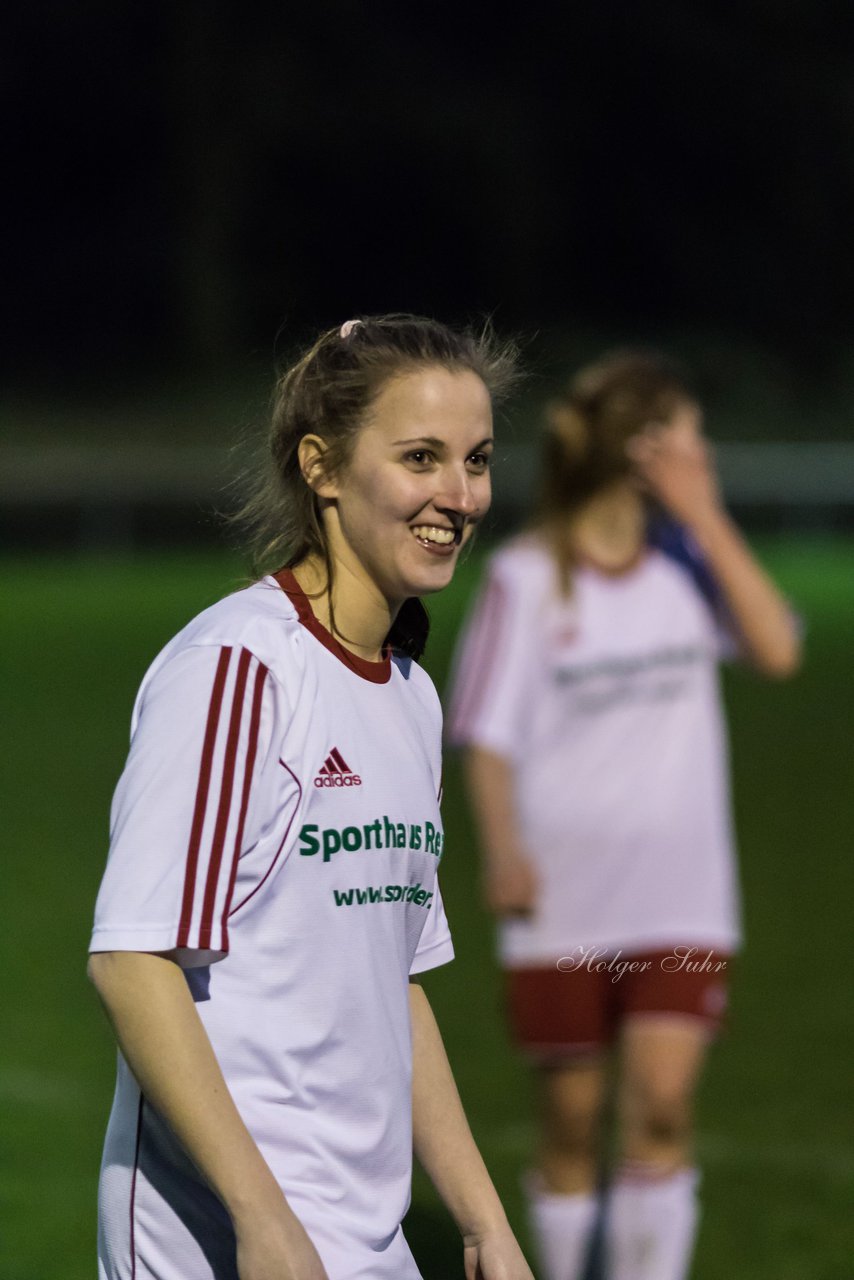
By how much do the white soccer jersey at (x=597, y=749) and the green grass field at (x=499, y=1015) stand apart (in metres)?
0.96

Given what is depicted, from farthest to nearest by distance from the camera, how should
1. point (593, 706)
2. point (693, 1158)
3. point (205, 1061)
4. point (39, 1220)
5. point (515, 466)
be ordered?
point (515, 466), point (693, 1158), point (39, 1220), point (593, 706), point (205, 1061)

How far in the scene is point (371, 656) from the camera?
8.36 feet

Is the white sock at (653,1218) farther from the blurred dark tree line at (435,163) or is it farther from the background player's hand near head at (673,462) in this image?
the blurred dark tree line at (435,163)

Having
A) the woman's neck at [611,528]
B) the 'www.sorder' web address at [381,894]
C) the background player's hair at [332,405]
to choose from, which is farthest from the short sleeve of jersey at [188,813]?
the woman's neck at [611,528]

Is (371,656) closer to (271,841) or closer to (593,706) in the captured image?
(271,841)

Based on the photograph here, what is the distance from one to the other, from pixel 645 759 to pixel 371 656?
2228 mm

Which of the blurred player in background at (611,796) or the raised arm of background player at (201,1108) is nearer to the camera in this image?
the raised arm of background player at (201,1108)

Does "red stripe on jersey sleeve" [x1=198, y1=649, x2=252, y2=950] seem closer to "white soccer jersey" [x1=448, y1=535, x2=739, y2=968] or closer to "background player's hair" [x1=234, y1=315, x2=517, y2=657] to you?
"background player's hair" [x1=234, y1=315, x2=517, y2=657]

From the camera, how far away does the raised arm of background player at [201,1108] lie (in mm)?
2152

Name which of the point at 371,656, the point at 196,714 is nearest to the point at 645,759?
the point at 371,656

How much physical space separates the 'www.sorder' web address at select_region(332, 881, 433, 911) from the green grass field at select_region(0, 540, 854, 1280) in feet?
1.50

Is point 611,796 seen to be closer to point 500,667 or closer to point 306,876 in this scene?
point 500,667

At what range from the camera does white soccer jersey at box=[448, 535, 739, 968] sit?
4641 millimetres

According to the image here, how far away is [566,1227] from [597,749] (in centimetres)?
105
